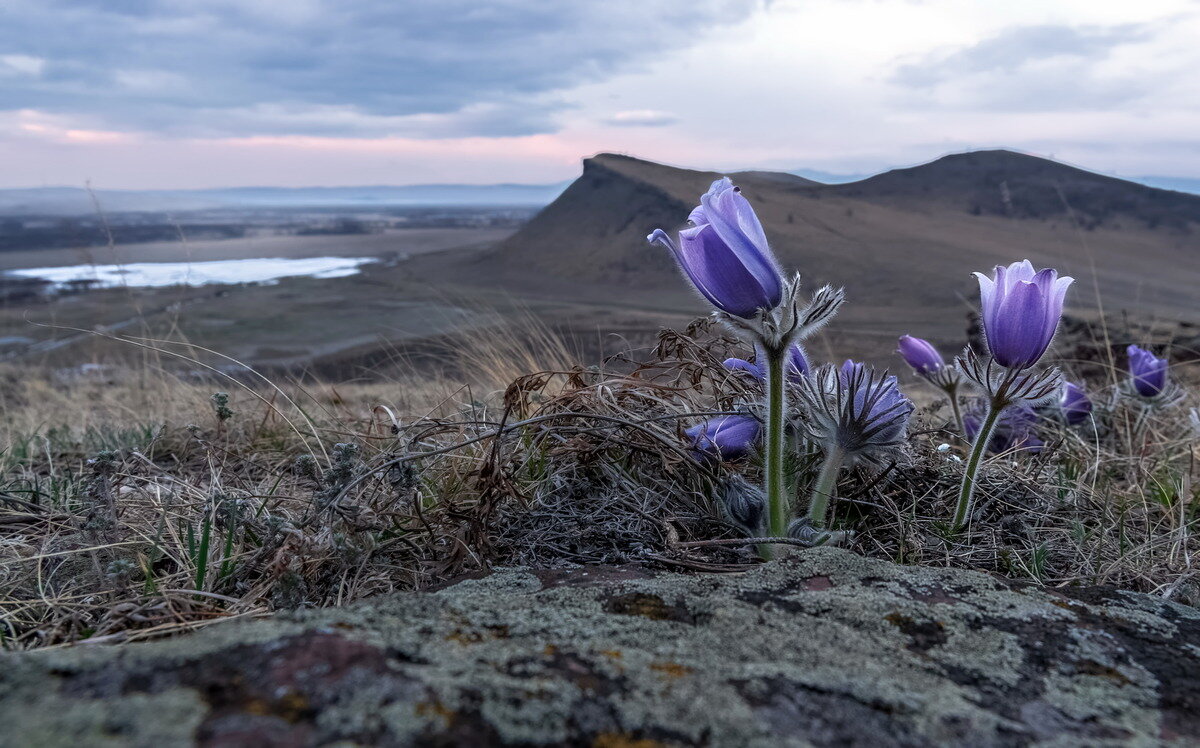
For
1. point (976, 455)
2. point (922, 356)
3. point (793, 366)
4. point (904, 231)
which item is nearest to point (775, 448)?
point (793, 366)

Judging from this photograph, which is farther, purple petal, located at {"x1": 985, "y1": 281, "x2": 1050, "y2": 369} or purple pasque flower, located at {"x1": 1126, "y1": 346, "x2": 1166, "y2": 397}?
purple pasque flower, located at {"x1": 1126, "y1": 346, "x2": 1166, "y2": 397}

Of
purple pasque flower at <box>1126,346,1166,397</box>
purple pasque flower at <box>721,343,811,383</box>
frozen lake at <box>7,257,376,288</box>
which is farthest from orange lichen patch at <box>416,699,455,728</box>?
frozen lake at <box>7,257,376,288</box>

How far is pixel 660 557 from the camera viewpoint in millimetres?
1619

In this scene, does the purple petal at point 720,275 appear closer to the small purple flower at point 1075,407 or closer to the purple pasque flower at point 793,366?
the purple pasque flower at point 793,366

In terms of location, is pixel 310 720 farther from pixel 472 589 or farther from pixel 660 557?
pixel 660 557

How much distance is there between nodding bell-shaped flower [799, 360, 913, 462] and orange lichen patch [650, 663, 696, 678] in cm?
83

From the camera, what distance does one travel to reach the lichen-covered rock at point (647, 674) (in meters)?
0.90

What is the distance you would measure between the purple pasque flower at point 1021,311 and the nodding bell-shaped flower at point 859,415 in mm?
226

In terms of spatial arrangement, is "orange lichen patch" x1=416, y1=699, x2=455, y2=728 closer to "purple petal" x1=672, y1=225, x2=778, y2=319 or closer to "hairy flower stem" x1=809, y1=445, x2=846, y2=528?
"purple petal" x1=672, y1=225, x2=778, y2=319

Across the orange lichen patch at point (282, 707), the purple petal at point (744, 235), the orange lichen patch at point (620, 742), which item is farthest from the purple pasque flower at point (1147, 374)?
the orange lichen patch at point (282, 707)

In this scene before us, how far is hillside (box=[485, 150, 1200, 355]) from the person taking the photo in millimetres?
22281

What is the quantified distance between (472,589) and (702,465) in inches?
29.0

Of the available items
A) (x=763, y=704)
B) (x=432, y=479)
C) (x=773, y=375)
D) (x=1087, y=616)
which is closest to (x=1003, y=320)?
(x=773, y=375)

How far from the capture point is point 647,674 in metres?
1.05
